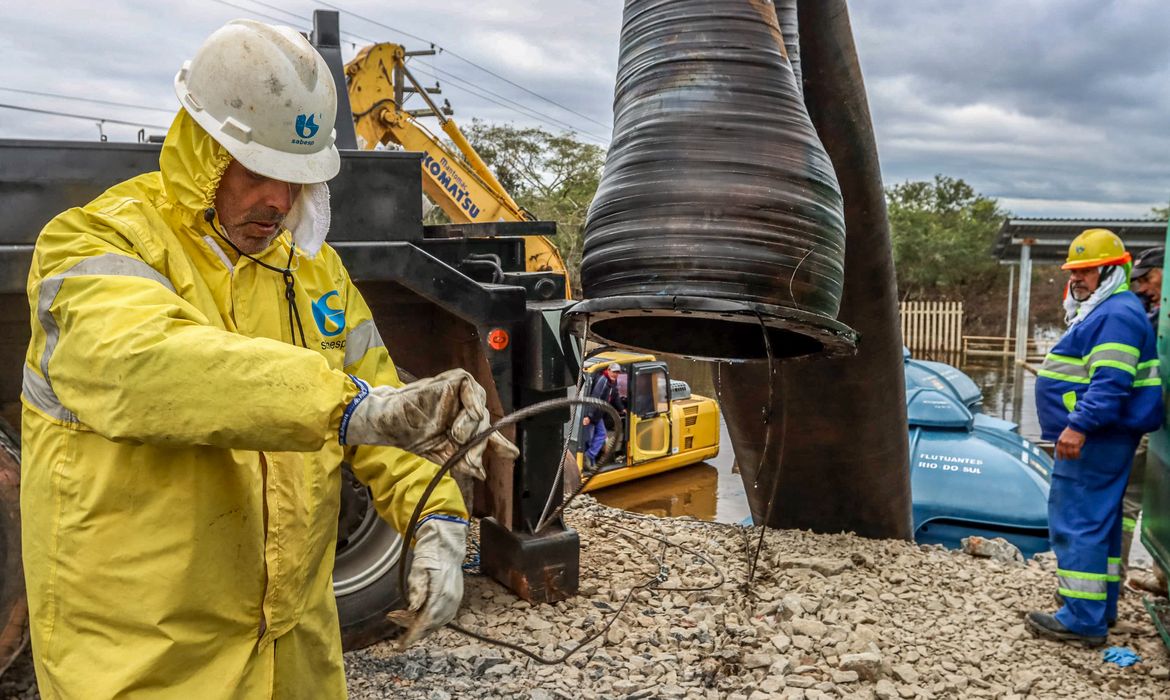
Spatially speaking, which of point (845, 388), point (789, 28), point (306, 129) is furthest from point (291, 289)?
point (845, 388)

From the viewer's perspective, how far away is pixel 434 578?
1.77 meters

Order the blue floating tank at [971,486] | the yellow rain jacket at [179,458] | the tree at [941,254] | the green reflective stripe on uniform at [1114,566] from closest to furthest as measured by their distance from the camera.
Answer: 1. the yellow rain jacket at [179,458]
2. the green reflective stripe on uniform at [1114,566]
3. the blue floating tank at [971,486]
4. the tree at [941,254]

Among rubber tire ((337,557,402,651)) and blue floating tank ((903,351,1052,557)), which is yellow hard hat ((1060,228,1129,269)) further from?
blue floating tank ((903,351,1052,557))

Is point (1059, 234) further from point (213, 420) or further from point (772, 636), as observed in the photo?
point (213, 420)

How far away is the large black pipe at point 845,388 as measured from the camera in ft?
14.6

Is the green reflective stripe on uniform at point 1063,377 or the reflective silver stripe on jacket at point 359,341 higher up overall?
the reflective silver stripe on jacket at point 359,341

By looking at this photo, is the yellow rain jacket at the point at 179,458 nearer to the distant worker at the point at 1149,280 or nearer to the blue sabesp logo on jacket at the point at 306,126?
the blue sabesp logo on jacket at the point at 306,126

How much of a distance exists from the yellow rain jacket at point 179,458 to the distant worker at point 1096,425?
→ 362 centimetres

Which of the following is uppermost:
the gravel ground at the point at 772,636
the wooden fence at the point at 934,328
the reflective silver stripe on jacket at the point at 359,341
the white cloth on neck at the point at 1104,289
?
the white cloth on neck at the point at 1104,289

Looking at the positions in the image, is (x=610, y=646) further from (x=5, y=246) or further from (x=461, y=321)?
(x=5, y=246)

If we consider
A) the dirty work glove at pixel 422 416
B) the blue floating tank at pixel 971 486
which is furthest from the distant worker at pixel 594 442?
the dirty work glove at pixel 422 416

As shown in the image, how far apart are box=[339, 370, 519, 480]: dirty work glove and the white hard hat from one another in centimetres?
57

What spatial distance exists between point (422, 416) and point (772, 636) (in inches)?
111

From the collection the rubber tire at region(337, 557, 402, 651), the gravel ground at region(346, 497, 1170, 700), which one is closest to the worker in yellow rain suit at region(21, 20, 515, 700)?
the gravel ground at region(346, 497, 1170, 700)
